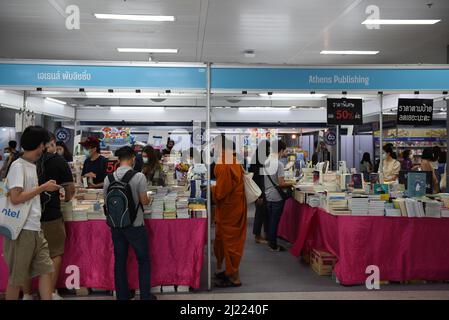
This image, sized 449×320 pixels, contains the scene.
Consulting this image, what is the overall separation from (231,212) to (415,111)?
3.04 m

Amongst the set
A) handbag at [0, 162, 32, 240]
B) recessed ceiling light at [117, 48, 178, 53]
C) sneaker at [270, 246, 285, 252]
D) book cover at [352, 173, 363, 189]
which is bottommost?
sneaker at [270, 246, 285, 252]

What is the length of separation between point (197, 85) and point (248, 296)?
2.27 meters

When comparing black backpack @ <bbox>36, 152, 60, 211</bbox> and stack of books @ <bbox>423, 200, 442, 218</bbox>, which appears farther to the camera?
stack of books @ <bbox>423, 200, 442, 218</bbox>

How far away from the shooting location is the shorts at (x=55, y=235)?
3.83m

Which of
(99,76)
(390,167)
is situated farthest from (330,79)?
(390,167)

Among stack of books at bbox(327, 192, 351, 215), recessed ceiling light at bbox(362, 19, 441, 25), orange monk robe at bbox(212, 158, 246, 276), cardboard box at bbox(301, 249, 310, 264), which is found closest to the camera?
orange monk robe at bbox(212, 158, 246, 276)

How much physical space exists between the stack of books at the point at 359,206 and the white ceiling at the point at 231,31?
2.77 meters

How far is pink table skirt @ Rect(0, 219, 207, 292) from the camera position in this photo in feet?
14.2

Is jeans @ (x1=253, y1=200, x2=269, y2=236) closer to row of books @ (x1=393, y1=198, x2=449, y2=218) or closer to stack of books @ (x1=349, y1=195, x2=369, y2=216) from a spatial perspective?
stack of books @ (x1=349, y1=195, x2=369, y2=216)

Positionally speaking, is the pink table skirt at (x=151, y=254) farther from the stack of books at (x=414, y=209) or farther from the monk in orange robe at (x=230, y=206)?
the stack of books at (x=414, y=209)

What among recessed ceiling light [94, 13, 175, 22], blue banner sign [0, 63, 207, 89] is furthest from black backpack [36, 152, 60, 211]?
recessed ceiling light [94, 13, 175, 22]

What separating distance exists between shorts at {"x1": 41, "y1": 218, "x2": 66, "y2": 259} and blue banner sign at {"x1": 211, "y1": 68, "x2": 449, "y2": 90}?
2.09 metres

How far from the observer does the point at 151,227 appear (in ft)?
14.2

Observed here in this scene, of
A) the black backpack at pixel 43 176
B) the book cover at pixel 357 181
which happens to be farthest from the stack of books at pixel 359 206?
the black backpack at pixel 43 176
